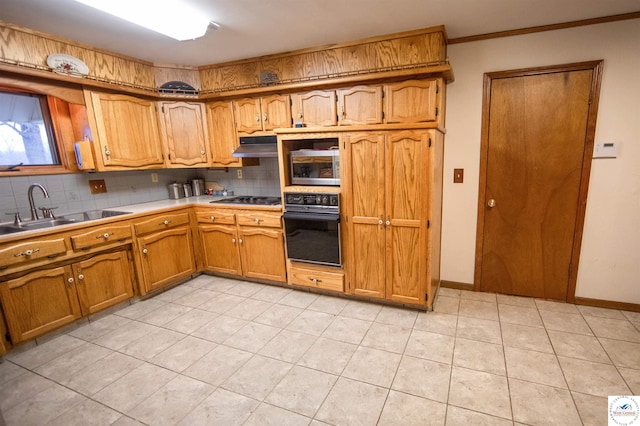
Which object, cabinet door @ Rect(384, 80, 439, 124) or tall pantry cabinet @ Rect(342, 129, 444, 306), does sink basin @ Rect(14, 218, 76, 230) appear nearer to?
tall pantry cabinet @ Rect(342, 129, 444, 306)

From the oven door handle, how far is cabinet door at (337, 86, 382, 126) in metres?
0.84

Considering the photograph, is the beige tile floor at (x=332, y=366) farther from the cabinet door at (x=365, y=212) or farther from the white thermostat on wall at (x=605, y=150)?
the white thermostat on wall at (x=605, y=150)

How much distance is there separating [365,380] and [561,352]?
1.34 m

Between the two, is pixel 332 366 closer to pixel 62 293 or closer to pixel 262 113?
pixel 62 293

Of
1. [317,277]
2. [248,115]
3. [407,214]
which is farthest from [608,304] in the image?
[248,115]

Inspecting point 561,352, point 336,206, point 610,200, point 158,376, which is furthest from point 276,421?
point 610,200

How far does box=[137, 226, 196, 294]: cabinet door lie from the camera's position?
2.90m

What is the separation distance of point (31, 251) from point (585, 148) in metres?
4.21

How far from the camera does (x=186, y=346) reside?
2227mm

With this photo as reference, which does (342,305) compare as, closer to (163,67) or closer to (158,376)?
(158,376)

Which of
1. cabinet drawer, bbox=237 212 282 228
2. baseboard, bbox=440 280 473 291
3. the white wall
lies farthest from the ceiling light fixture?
baseboard, bbox=440 280 473 291

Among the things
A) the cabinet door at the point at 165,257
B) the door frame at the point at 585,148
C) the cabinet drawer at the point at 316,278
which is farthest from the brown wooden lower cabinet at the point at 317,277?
the door frame at the point at 585,148

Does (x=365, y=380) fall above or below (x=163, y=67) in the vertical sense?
below

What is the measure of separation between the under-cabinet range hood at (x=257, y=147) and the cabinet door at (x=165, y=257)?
1026 mm
